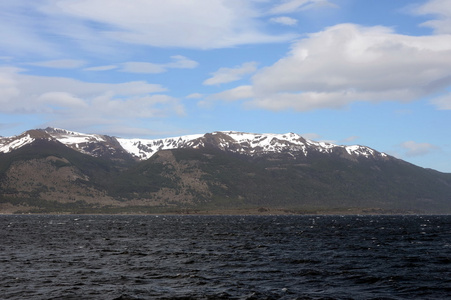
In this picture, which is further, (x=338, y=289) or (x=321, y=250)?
(x=321, y=250)

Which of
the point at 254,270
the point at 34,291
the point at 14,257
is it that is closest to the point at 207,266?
the point at 254,270

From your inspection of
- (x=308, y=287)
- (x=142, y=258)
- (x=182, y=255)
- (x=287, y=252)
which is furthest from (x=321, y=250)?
(x=308, y=287)

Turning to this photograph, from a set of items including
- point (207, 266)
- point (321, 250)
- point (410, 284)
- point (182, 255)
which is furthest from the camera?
point (321, 250)

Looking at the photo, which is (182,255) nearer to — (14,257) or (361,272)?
(14,257)

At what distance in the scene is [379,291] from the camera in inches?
1898

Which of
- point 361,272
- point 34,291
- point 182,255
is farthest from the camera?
→ point 182,255

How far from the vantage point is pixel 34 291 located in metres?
47.7

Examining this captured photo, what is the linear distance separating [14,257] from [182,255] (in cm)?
2396

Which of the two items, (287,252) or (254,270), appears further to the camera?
(287,252)

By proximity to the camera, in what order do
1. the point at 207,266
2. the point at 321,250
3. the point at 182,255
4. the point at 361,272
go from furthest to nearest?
the point at 321,250 < the point at 182,255 < the point at 207,266 < the point at 361,272

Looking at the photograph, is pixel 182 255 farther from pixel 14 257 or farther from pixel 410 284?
pixel 410 284

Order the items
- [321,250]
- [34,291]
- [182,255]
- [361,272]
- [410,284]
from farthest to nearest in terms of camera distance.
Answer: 1. [321,250]
2. [182,255]
3. [361,272]
4. [410,284]
5. [34,291]

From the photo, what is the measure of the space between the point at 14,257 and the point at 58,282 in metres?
25.9

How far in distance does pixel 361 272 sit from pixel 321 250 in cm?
2732
